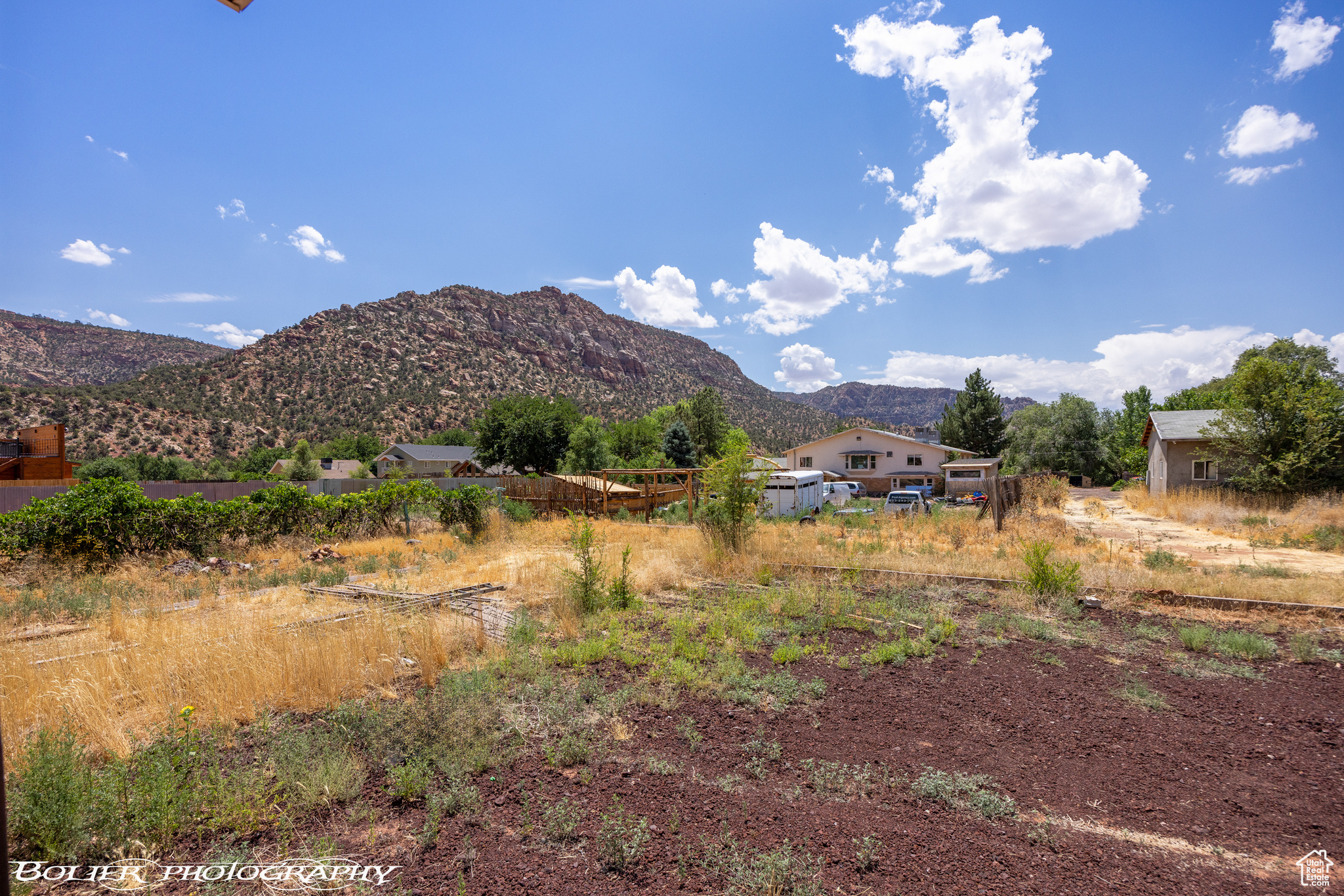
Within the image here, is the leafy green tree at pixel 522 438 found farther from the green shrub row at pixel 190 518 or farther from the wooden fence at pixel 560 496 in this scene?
the green shrub row at pixel 190 518

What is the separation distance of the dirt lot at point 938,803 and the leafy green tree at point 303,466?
158 ft

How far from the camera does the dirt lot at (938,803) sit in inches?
128

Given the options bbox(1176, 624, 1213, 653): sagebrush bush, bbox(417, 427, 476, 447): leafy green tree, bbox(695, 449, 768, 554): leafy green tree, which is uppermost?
bbox(417, 427, 476, 447): leafy green tree

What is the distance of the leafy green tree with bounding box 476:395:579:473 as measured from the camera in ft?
146

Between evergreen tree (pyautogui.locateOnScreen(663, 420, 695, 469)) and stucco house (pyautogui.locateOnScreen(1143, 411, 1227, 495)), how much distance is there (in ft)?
104

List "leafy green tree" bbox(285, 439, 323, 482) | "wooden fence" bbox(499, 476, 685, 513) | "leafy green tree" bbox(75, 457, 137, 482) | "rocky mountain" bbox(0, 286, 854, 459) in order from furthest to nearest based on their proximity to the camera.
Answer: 1. "rocky mountain" bbox(0, 286, 854, 459)
2. "leafy green tree" bbox(285, 439, 323, 482)
3. "leafy green tree" bbox(75, 457, 137, 482)
4. "wooden fence" bbox(499, 476, 685, 513)

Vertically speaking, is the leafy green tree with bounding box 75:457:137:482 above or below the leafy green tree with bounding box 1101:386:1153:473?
below

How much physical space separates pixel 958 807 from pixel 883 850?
2.64 feet

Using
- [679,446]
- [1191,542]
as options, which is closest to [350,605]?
[1191,542]

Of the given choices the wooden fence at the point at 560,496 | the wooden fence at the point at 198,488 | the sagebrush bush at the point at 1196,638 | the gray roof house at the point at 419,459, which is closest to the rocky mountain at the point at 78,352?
the gray roof house at the point at 419,459

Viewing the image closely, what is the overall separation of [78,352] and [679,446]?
102986 mm

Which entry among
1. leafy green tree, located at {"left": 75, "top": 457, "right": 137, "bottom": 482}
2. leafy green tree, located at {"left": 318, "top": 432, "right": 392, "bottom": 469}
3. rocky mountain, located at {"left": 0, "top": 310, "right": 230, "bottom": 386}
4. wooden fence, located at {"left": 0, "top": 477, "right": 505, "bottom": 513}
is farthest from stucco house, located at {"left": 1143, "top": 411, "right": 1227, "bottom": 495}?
rocky mountain, located at {"left": 0, "top": 310, "right": 230, "bottom": 386}

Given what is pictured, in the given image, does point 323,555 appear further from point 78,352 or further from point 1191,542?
point 78,352

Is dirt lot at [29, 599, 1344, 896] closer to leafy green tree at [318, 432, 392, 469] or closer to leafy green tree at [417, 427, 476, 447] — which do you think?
leafy green tree at [318, 432, 392, 469]
